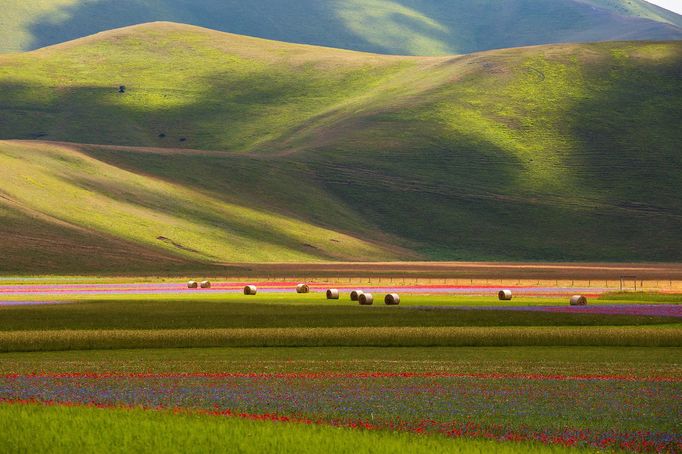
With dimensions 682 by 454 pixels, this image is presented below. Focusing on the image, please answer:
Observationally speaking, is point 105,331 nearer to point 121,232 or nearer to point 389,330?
point 389,330

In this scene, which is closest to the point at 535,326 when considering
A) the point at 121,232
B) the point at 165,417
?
the point at 165,417

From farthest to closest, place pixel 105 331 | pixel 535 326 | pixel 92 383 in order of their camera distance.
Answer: pixel 535 326, pixel 105 331, pixel 92 383

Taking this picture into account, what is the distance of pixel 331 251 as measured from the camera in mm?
175250

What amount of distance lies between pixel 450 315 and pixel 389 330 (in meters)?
8.34

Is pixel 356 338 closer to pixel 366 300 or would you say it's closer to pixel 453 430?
pixel 366 300

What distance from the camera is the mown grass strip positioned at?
44.2m

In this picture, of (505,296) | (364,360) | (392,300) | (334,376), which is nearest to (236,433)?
(334,376)

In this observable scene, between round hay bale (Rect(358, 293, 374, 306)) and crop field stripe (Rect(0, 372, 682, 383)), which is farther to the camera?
round hay bale (Rect(358, 293, 374, 306))

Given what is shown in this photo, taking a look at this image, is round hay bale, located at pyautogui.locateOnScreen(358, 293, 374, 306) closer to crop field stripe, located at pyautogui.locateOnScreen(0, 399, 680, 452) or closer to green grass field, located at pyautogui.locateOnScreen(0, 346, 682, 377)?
green grass field, located at pyautogui.locateOnScreen(0, 346, 682, 377)

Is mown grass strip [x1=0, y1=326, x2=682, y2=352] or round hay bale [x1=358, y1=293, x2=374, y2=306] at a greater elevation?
mown grass strip [x1=0, y1=326, x2=682, y2=352]

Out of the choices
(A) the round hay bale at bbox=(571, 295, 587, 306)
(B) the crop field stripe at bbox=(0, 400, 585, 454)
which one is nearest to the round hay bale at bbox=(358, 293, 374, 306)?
(A) the round hay bale at bbox=(571, 295, 587, 306)

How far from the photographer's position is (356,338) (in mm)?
45438

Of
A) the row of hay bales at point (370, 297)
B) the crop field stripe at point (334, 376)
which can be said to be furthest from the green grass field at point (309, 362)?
the row of hay bales at point (370, 297)

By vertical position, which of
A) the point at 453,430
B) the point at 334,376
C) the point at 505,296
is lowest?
the point at 505,296
